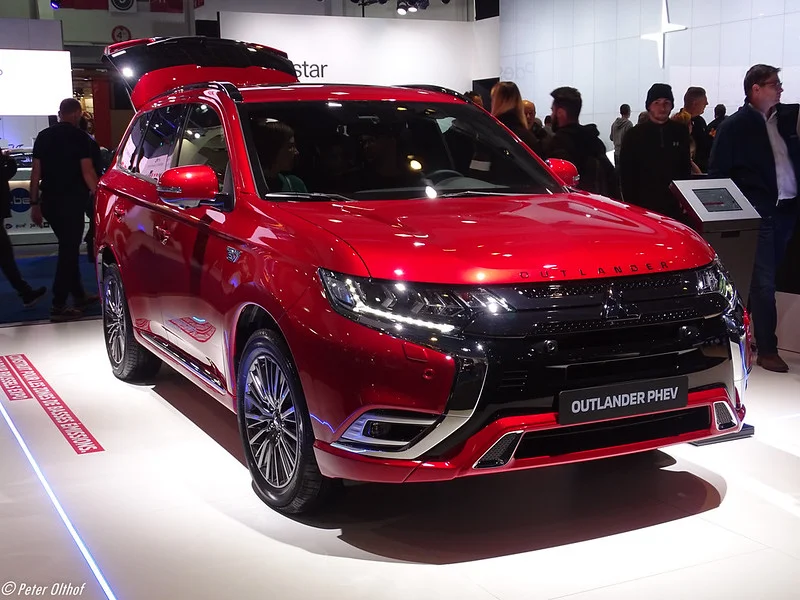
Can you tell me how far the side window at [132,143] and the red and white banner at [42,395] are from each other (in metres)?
1.34

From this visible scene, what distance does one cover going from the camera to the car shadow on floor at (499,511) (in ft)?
11.4

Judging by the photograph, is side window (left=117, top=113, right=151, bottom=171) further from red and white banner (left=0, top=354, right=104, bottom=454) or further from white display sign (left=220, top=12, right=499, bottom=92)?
white display sign (left=220, top=12, right=499, bottom=92)

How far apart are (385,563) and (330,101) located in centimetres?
205

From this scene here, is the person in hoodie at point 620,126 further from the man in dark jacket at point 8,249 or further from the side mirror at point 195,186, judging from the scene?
the side mirror at point 195,186

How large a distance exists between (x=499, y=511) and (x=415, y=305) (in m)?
1.02

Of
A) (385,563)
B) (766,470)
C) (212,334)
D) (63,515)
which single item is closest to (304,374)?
(385,563)

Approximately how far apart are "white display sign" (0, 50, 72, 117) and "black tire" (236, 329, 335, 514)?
660 cm

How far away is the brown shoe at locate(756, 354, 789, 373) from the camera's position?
5.97 m

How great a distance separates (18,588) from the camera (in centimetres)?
320

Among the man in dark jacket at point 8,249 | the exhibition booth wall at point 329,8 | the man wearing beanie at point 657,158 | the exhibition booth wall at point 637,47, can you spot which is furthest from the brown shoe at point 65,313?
the exhibition booth wall at point 637,47

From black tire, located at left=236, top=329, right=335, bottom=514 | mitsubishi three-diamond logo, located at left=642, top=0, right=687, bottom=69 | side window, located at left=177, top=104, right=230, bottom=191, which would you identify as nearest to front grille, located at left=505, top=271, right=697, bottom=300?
black tire, located at left=236, top=329, right=335, bottom=514

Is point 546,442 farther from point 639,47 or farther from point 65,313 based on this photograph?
point 639,47

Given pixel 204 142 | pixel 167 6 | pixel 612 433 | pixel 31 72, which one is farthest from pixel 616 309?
pixel 167 6

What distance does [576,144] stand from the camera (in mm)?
6750
